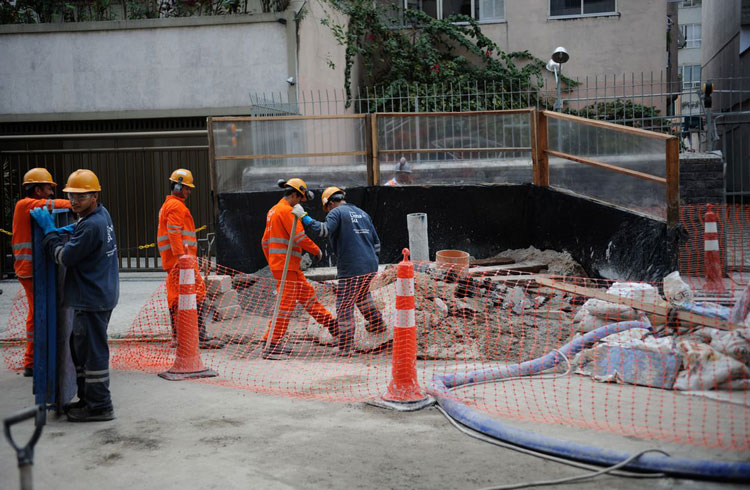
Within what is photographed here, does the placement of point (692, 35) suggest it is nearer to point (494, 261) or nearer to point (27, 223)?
point (494, 261)

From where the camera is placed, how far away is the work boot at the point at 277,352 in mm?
8305

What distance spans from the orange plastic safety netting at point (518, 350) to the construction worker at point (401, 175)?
2.30m

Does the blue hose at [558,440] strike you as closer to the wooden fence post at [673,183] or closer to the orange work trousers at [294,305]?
the orange work trousers at [294,305]

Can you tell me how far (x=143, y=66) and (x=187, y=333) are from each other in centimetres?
998

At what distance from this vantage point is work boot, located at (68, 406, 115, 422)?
5.88m

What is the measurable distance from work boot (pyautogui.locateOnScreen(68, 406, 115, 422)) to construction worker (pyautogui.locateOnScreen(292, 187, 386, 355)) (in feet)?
10.1

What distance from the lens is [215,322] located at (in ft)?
32.3

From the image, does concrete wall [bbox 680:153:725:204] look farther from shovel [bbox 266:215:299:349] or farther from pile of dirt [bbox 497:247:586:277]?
shovel [bbox 266:215:299:349]

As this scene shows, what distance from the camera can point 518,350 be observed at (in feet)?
26.9

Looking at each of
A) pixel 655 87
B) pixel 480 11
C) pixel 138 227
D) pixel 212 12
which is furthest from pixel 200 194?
pixel 655 87

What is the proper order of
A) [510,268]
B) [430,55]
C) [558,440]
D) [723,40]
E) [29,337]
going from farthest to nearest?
[723,40] → [430,55] → [510,268] → [29,337] → [558,440]

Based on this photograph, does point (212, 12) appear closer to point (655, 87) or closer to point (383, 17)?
point (383, 17)

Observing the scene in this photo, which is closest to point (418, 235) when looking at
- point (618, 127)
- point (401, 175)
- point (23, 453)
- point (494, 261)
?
point (494, 261)

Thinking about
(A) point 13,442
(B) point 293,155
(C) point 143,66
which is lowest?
(A) point 13,442
